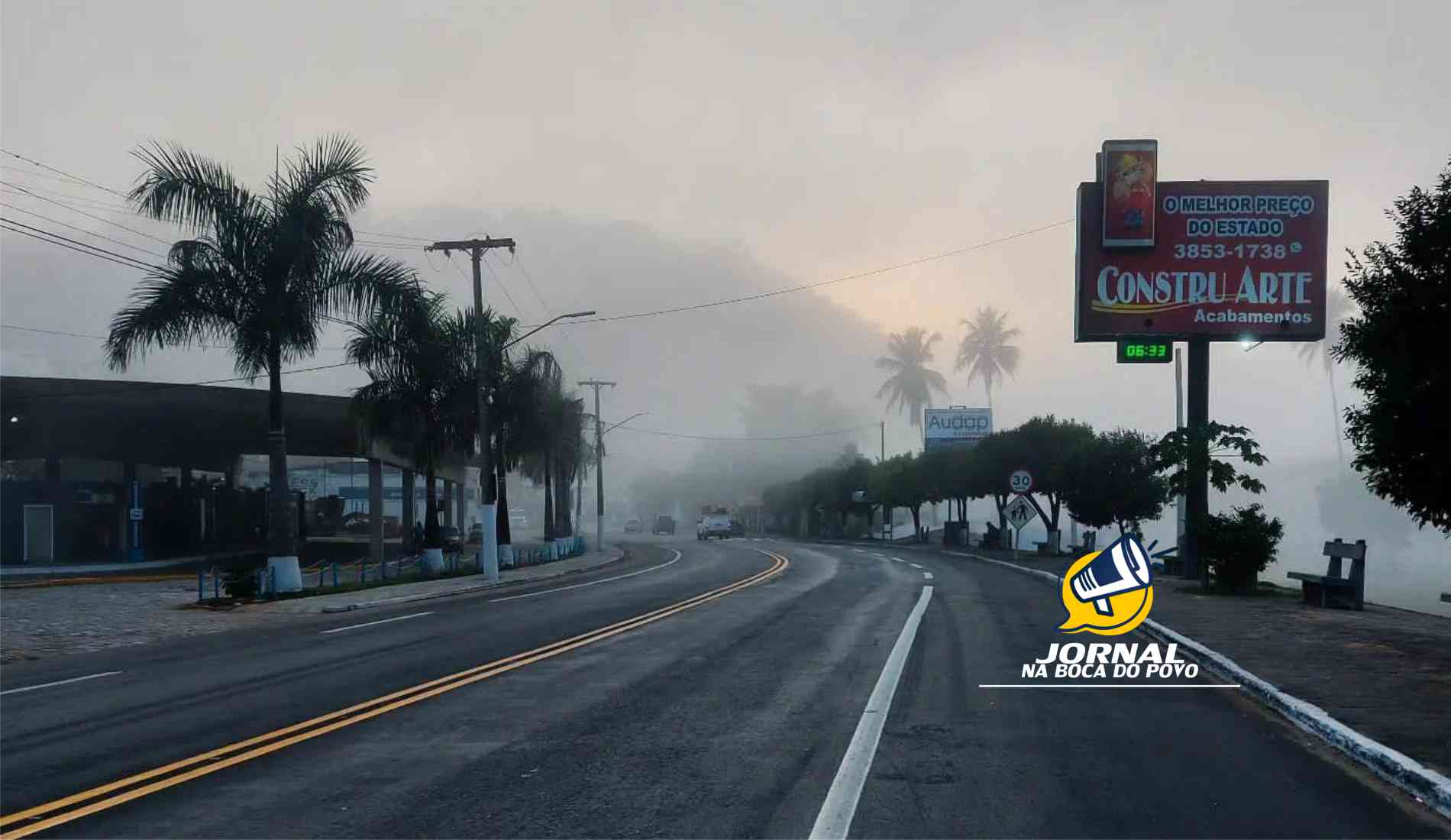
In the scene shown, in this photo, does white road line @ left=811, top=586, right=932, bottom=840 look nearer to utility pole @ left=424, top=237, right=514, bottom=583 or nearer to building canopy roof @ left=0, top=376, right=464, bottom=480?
utility pole @ left=424, top=237, right=514, bottom=583

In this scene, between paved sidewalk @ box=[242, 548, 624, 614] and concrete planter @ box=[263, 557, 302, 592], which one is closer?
paved sidewalk @ box=[242, 548, 624, 614]

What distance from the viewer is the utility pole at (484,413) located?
3834cm

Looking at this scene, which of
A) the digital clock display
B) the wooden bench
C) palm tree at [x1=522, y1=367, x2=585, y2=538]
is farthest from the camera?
palm tree at [x1=522, y1=367, x2=585, y2=538]

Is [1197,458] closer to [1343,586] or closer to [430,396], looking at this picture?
[1343,586]

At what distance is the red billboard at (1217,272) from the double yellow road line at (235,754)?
20228mm

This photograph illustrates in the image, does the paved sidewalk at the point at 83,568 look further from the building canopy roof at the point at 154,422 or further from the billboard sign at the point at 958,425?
the billboard sign at the point at 958,425

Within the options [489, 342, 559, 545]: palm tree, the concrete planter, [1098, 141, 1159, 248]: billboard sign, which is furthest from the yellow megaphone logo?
[489, 342, 559, 545]: palm tree

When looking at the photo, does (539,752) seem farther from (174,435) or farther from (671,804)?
(174,435)

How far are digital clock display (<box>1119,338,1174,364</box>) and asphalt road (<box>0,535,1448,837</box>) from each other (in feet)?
50.9

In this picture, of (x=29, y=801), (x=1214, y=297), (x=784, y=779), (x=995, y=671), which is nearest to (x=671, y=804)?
(x=784, y=779)

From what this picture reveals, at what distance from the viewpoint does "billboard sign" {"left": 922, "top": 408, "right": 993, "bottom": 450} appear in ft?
300

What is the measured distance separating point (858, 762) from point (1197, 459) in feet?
74.6

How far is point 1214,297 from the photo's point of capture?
104 feet

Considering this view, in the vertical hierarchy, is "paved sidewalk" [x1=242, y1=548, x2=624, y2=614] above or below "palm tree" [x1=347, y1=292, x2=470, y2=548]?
below
